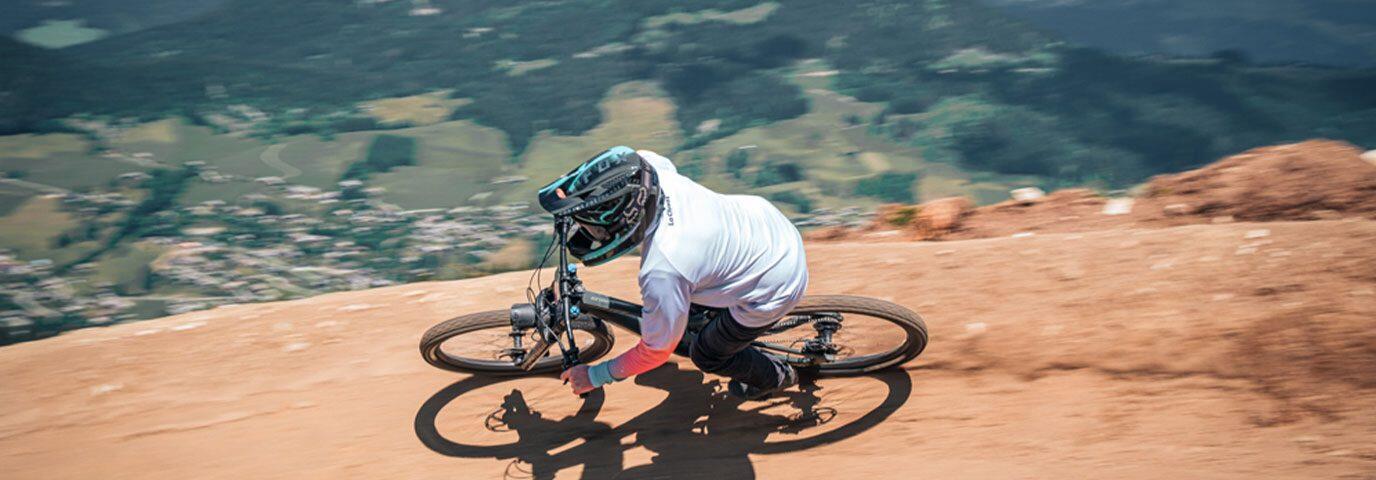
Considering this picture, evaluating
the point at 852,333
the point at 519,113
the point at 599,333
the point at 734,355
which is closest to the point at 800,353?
the point at 852,333

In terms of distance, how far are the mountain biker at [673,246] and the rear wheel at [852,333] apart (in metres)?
0.71

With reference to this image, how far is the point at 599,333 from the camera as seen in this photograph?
5.45 metres

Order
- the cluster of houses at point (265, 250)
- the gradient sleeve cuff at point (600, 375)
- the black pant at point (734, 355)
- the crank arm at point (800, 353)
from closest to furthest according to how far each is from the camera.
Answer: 1. the gradient sleeve cuff at point (600, 375)
2. the black pant at point (734, 355)
3. the crank arm at point (800, 353)
4. the cluster of houses at point (265, 250)

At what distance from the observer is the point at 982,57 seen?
63.9m

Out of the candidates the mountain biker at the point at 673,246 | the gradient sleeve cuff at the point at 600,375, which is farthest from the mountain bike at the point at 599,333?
the mountain biker at the point at 673,246

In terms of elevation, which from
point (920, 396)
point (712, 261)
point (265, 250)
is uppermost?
point (712, 261)

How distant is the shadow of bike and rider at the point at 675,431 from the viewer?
536cm

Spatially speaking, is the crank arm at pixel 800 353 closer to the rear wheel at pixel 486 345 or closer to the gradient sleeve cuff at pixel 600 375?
the rear wheel at pixel 486 345

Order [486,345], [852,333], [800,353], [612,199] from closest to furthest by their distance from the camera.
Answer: [612,199] < [800,353] < [852,333] < [486,345]

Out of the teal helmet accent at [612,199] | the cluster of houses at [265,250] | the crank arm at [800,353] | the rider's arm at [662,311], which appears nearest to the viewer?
Answer: the rider's arm at [662,311]

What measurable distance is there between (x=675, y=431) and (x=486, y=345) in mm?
1415

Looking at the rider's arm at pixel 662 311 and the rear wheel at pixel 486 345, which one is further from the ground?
the rider's arm at pixel 662 311

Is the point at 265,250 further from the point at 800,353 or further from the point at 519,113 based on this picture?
the point at 800,353

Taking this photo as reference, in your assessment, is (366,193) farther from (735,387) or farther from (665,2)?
(735,387)
